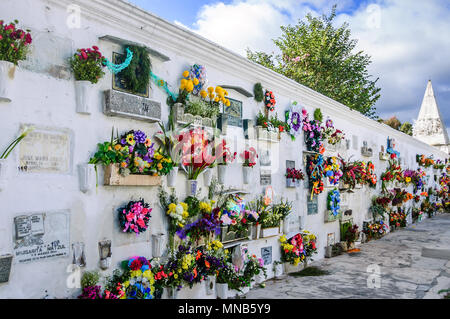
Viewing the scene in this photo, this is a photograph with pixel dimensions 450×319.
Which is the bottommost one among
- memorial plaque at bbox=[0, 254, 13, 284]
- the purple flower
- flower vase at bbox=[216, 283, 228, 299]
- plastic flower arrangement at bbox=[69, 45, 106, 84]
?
flower vase at bbox=[216, 283, 228, 299]

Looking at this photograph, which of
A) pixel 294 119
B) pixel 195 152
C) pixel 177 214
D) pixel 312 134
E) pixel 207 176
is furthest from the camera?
pixel 312 134

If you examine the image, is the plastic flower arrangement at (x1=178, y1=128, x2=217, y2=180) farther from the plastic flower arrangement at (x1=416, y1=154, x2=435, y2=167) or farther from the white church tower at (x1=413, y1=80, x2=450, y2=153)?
the white church tower at (x1=413, y1=80, x2=450, y2=153)

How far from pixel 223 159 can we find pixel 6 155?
9.27 feet

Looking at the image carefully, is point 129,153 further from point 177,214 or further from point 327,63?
point 327,63

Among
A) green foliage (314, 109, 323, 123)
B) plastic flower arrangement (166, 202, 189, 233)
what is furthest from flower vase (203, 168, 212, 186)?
green foliage (314, 109, 323, 123)

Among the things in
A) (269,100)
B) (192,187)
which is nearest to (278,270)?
(192,187)

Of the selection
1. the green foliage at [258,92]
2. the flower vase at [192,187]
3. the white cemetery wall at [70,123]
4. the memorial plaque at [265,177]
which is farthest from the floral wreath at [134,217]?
the green foliage at [258,92]

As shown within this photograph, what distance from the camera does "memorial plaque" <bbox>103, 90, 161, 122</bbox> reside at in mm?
3709

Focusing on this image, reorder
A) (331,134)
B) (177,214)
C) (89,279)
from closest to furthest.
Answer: (89,279) → (177,214) → (331,134)

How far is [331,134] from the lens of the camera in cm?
865

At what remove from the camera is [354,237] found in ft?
29.7

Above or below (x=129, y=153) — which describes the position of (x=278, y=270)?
below

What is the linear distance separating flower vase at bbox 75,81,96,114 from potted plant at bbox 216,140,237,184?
2.01m

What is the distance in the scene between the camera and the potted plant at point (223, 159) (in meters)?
5.07
